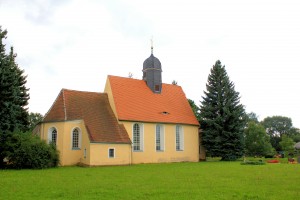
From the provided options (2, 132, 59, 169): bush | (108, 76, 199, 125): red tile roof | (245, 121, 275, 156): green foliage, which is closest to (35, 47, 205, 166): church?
(108, 76, 199, 125): red tile roof

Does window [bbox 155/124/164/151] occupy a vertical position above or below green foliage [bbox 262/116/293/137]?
below

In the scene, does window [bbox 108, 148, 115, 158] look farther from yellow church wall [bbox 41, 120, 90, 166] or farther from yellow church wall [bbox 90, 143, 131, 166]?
yellow church wall [bbox 41, 120, 90, 166]

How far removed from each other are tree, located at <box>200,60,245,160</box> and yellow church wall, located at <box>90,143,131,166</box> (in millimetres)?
11540

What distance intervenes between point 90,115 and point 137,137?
18.9 feet

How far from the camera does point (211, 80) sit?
4156 centimetres

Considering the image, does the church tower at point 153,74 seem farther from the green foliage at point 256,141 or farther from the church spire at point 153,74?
the green foliage at point 256,141

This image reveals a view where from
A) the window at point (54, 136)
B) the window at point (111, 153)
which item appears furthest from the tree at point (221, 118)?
the window at point (54, 136)

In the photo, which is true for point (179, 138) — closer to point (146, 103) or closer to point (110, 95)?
point (146, 103)

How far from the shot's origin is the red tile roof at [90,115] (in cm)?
3166

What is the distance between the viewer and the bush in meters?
26.3

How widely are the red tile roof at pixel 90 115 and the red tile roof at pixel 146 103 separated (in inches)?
54.5

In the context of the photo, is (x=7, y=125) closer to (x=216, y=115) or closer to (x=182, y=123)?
(x=182, y=123)

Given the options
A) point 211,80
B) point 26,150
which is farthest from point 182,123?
point 26,150

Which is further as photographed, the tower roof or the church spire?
the tower roof
